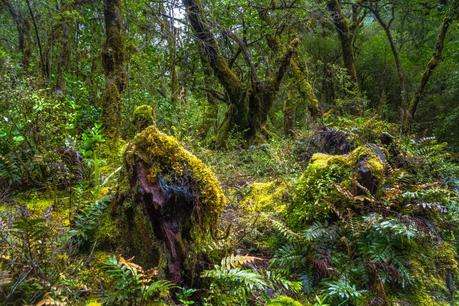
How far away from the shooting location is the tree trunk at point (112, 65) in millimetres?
5934

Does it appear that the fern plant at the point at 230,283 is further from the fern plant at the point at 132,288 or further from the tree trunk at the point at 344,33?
the tree trunk at the point at 344,33

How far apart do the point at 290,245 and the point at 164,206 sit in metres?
1.45

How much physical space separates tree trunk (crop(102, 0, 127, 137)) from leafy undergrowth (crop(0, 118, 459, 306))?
841 mm

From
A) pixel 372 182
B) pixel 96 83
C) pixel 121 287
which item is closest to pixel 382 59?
pixel 96 83

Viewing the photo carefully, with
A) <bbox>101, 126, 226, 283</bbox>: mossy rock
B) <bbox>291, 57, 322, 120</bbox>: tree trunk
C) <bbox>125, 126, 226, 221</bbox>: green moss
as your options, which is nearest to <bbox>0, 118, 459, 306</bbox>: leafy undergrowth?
<bbox>101, 126, 226, 283</bbox>: mossy rock

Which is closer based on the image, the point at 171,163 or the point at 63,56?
the point at 171,163

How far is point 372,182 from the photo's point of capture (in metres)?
3.98

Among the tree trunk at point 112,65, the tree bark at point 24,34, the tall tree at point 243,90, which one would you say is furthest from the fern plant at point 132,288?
the tree bark at point 24,34

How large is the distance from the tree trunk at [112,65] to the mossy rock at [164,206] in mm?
3139

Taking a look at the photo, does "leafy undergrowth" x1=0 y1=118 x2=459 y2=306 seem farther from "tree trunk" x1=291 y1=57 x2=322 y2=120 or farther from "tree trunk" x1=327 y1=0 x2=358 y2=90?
"tree trunk" x1=327 y1=0 x2=358 y2=90

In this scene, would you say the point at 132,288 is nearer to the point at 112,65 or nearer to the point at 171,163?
the point at 171,163

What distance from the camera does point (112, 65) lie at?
6004 millimetres

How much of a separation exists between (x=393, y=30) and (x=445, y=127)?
31.9ft

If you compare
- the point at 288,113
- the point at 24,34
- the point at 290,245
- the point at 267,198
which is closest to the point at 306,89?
the point at 288,113
